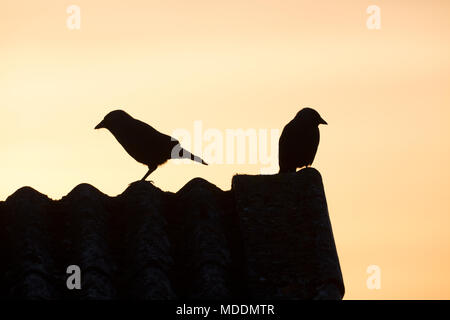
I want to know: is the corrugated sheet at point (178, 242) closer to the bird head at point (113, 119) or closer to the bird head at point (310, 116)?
the bird head at point (113, 119)

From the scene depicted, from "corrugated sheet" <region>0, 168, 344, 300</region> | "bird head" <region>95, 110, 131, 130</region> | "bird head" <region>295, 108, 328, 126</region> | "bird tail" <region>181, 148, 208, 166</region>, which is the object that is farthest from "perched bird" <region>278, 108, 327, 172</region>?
"corrugated sheet" <region>0, 168, 344, 300</region>

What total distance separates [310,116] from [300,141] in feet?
1.30

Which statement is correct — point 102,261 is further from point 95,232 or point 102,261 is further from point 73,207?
point 73,207

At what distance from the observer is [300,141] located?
A: 33.2 ft

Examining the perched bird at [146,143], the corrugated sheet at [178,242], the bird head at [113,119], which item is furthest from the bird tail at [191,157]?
the corrugated sheet at [178,242]

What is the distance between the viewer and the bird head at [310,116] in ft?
33.8

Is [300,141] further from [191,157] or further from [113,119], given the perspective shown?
[113,119]

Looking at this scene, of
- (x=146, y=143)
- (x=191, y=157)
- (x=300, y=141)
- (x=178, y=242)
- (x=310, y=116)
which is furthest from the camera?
(x=310, y=116)

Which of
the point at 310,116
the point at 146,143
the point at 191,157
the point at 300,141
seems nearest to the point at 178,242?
the point at 146,143

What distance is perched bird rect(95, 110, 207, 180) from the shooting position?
30.1 feet

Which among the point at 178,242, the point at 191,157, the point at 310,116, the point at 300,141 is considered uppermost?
the point at 310,116

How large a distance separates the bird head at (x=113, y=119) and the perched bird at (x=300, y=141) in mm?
2036
